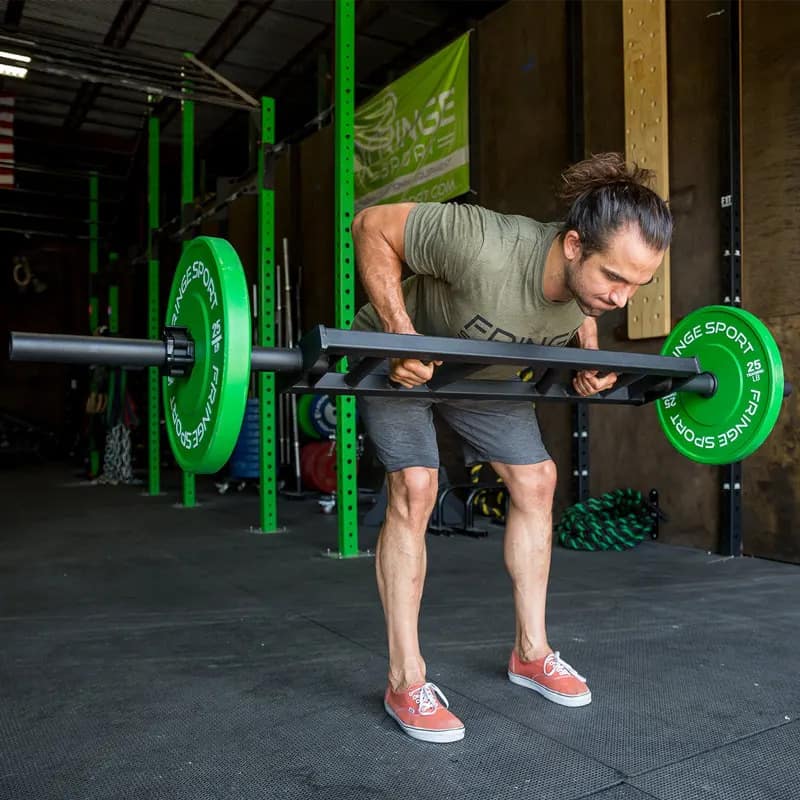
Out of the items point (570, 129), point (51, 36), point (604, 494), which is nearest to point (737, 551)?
point (604, 494)

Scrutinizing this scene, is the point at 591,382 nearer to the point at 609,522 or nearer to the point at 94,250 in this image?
the point at 609,522

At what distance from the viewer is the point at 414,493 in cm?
153

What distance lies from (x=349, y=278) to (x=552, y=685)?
6.67 feet

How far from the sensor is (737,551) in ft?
10.3

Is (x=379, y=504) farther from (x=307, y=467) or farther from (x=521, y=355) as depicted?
(x=521, y=355)

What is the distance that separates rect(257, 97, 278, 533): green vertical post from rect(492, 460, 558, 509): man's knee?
2320mm

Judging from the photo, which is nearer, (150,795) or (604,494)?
(150,795)

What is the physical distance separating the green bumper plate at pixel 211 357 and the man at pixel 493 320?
0.86ft

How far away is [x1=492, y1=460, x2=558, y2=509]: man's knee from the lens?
1641mm

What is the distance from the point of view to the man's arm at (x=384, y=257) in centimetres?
141

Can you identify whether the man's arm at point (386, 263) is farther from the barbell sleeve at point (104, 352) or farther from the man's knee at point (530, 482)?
the man's knee at point (530, 482)

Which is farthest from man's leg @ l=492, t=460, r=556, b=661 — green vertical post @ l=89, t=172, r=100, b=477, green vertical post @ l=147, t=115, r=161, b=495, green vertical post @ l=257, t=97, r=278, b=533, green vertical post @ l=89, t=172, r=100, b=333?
green vertical post @ l=89, t=172, r=100, b=333

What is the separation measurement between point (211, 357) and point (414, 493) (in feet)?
1.60

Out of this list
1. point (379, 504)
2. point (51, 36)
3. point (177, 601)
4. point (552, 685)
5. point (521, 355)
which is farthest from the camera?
point (379, 504)
